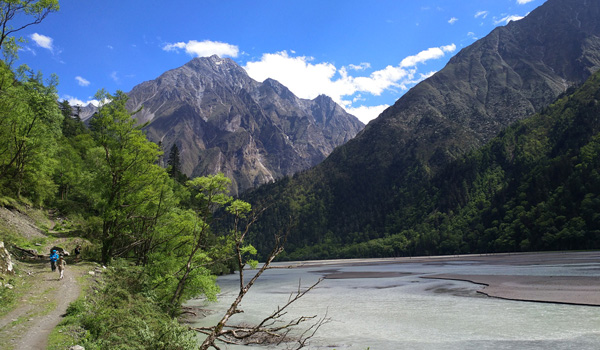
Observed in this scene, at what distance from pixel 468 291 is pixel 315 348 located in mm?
33794

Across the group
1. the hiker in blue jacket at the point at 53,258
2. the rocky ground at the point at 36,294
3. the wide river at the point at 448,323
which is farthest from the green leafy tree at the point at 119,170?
the wide river at the point at 448,323

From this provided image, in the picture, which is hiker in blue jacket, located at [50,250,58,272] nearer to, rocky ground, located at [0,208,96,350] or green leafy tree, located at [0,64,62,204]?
rocky ground, located at [0,208,96,350]

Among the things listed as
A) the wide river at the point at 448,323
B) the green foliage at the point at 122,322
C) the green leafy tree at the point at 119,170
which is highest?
the green leafy tree at the point at 119,170

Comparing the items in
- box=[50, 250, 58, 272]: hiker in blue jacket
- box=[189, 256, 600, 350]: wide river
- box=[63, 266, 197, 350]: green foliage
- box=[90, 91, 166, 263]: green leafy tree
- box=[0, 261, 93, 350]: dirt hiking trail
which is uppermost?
box=[90, 91, 166, 263]: green leafy tree

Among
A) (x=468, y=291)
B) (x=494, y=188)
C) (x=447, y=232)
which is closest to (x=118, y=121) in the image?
(x=468, y=291)

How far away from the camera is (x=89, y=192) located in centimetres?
2773

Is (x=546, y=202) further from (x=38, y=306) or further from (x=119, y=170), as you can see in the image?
(x=38, y=306)

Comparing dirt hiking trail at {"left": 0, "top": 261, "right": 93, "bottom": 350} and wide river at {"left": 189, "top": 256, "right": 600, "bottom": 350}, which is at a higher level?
dirt hiking trail at {"left": 0, "top": 261, "right": 93, "bottom": 350}

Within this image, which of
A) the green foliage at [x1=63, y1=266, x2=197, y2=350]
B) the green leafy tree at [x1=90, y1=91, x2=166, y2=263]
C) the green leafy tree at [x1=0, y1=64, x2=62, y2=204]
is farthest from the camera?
the green leafy tree at [x1=0, y1=64, x2=62, y2=204]

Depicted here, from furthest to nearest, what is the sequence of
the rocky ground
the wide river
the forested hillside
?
the forested hillside < the wide river < the rocky ground

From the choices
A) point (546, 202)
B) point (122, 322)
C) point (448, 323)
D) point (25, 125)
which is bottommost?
point (448, 323)

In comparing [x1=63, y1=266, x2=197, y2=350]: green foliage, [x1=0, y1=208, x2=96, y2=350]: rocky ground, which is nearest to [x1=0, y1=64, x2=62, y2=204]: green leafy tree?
[x1=0, y1=208, x2=96, y2=350]: rocky ground

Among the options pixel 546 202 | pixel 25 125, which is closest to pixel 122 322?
pixel 25 125

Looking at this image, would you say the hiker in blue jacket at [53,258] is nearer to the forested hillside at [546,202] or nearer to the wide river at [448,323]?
the wide river at [448,323]
